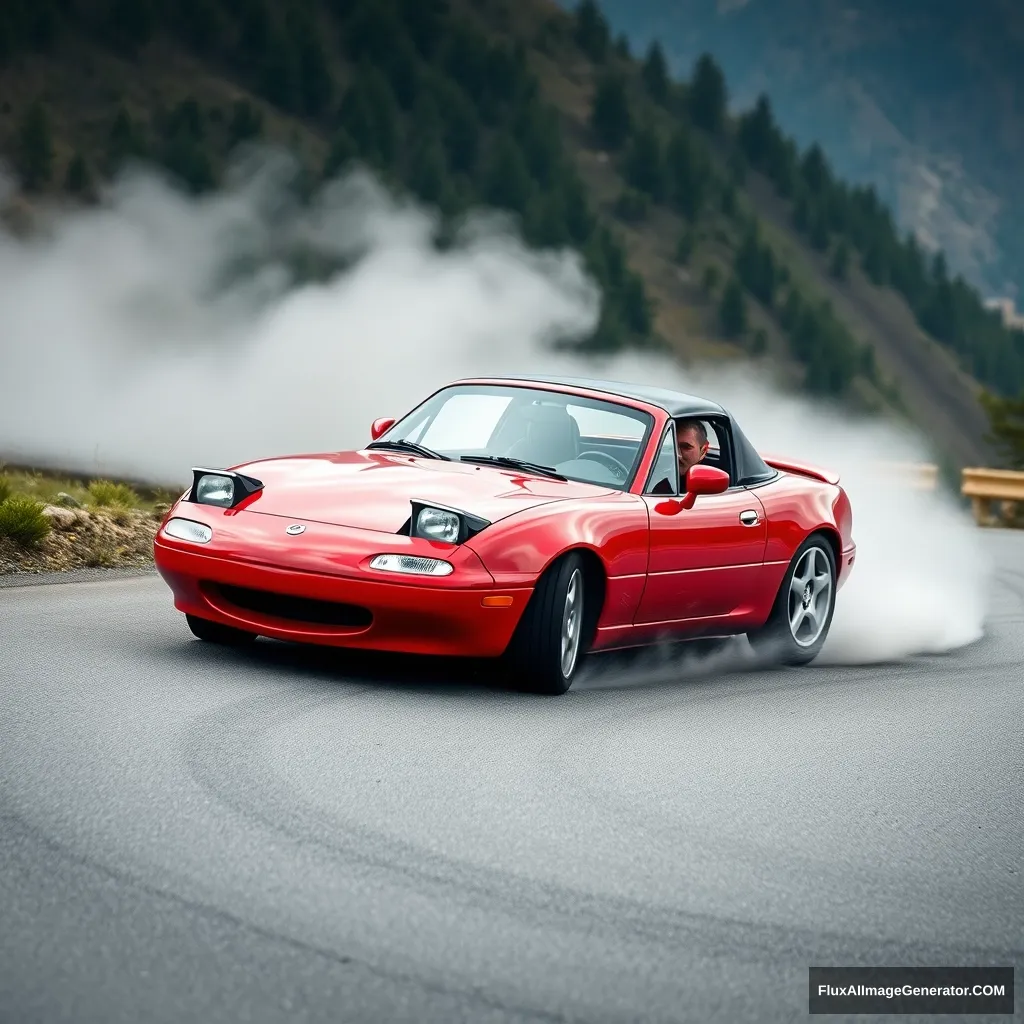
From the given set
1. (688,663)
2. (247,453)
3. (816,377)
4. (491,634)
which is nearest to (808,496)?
(688,663)

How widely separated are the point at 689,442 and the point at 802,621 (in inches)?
47.5

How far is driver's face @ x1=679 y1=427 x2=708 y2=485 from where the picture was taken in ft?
29.0

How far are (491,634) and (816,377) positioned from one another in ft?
419

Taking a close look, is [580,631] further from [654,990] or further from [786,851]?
[654,990]

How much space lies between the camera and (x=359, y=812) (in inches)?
198

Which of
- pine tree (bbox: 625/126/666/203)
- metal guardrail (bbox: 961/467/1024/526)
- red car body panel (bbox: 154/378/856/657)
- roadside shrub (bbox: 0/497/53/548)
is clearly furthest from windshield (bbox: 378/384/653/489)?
pine tree (bbox: 625/126/666/203)

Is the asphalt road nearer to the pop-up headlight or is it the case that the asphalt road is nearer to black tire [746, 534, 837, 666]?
the pop-up headlight

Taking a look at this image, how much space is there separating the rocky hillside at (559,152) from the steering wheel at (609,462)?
93008mm

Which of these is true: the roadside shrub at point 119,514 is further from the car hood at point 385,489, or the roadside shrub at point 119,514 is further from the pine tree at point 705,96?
the pine tree at point 705,96

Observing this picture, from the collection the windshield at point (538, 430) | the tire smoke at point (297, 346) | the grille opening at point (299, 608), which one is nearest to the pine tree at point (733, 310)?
the tire smoke at point (297, 346)

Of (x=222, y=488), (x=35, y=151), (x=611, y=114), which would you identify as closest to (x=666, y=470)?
(x=222, y=488)

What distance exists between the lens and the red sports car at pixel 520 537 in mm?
7070

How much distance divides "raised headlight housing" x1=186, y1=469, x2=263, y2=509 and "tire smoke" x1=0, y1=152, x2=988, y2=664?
368 centimetres

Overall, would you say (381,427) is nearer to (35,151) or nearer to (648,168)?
(35,151)
